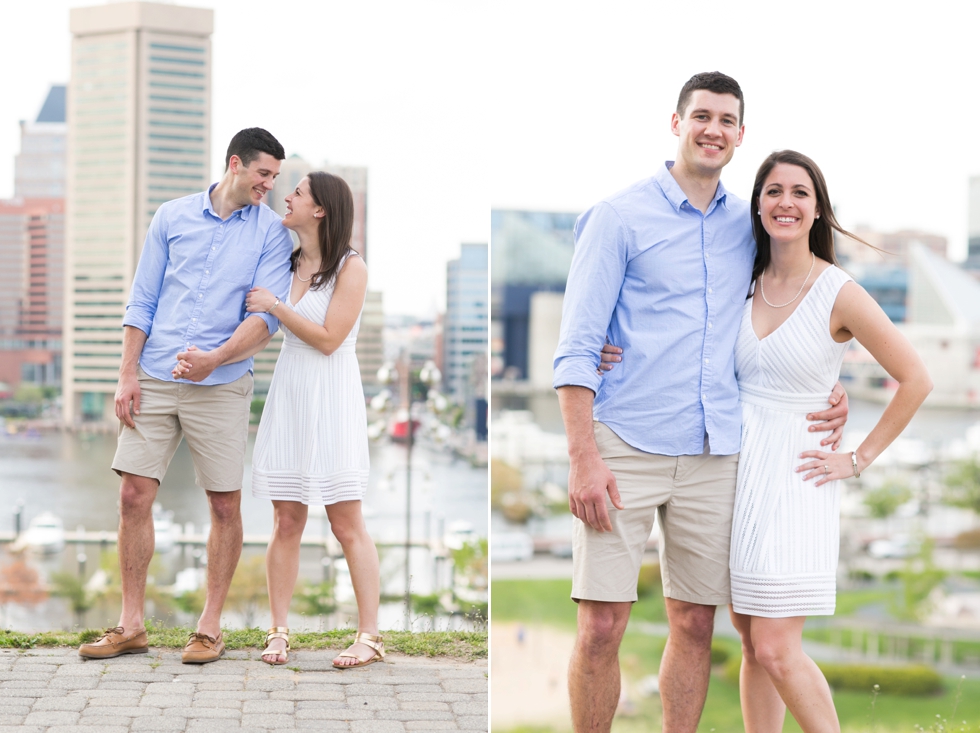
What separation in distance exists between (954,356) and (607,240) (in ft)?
240

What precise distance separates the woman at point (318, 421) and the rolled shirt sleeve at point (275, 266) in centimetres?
3

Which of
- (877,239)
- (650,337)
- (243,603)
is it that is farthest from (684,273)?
(877,239)

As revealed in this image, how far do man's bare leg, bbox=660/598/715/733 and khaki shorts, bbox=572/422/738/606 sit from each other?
0.05m

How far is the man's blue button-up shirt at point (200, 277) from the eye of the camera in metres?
3.19

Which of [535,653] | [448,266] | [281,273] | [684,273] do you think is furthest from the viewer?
[535,653]

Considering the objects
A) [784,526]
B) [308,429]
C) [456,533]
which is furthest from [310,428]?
[456,533]

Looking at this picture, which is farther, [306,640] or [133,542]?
[306,640]

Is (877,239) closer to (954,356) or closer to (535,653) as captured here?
(954,356)

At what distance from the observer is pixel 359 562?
3266 millimetres

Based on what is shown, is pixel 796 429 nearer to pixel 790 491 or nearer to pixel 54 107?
pixel 790 491

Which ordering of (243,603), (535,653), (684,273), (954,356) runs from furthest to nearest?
1. (535,653)
2. (954,356)
3. (243,603)
4. (684,273)

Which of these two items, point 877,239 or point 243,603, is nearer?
point 243,603

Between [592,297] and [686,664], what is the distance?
87cm

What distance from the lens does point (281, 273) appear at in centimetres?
325
